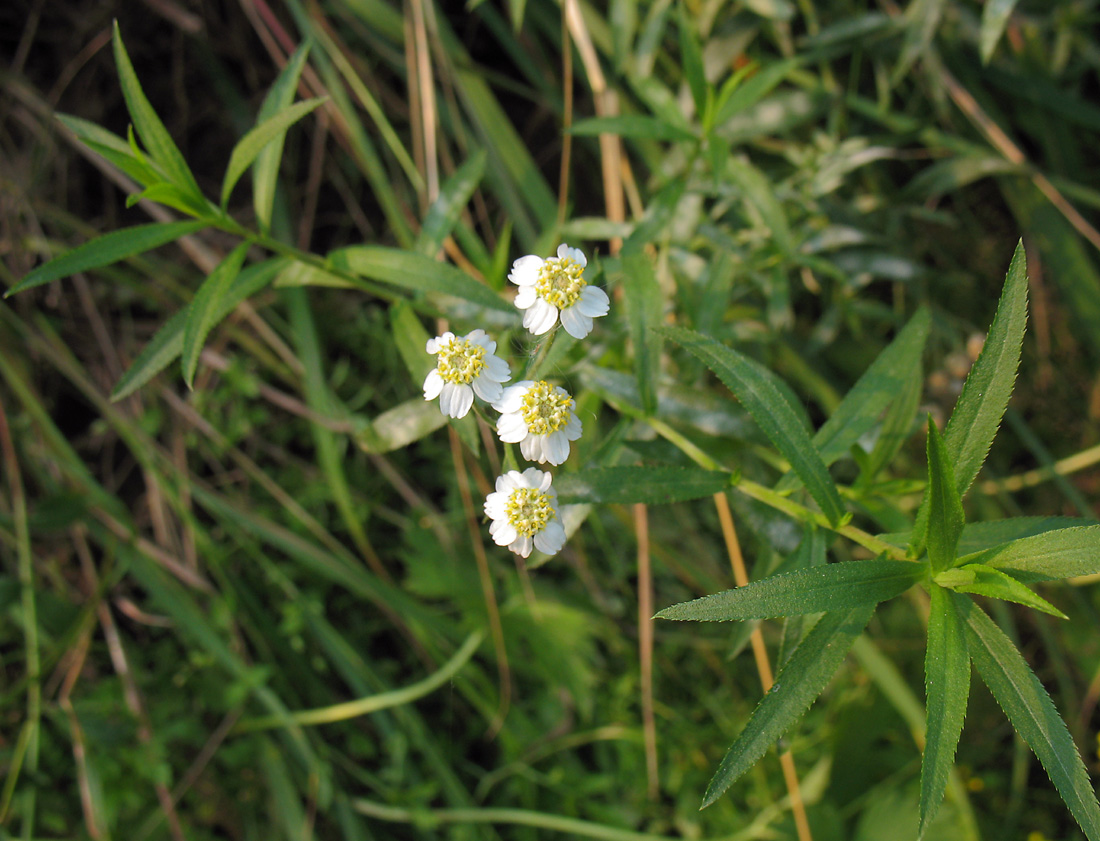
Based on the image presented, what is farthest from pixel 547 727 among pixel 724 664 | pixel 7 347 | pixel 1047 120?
pixel 1047 120

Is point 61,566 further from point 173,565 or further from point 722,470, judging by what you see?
point 722,470

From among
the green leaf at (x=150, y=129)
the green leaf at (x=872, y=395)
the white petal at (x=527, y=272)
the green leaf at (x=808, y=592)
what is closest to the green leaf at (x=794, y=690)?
the green leaf at (x=808, y=592)

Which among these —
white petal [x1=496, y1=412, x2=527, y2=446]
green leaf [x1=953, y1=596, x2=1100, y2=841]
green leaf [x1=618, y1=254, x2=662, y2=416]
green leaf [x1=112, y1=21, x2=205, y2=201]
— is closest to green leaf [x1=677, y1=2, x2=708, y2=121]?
green leaf [x1=618, y1=254, x2=662, y2=416]

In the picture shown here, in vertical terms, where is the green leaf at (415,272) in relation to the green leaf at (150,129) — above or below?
below

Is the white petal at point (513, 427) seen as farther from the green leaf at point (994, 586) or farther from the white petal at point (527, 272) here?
the green leaf at point (994, 586)

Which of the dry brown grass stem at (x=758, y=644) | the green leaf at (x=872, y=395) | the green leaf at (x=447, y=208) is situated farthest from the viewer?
the dry brown grass stem at (x=758, y=644)
